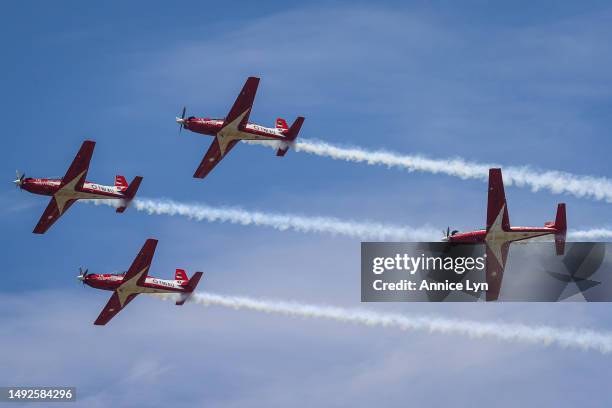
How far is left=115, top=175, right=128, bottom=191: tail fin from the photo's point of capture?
396ft

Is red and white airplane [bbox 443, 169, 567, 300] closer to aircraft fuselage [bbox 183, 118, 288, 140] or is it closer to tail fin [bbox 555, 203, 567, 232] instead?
tail fin [bbox 555, 203, 567, 232]

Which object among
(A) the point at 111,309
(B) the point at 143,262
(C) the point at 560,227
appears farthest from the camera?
(A) the point at 111,309

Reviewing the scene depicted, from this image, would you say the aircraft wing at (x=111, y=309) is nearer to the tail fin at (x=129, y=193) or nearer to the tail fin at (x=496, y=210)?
the tail fin at (x=129, y=193)

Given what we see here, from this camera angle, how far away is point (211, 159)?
123 m

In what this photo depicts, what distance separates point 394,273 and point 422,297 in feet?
8.20

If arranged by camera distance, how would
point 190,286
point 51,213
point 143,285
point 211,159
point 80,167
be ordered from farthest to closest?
point 211,159, point 51,213, point 190,286, point 143,285, point 80,167

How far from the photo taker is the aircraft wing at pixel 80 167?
11750cm

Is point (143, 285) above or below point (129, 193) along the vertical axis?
below

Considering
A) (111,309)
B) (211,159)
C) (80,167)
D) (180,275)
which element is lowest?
(111,309)

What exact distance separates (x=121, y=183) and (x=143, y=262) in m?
7.48

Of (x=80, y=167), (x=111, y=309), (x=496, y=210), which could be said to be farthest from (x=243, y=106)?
(x=496, y=210)

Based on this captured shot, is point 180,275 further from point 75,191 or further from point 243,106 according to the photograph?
point 243,106

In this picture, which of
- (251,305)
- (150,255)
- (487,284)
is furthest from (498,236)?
(150,255)

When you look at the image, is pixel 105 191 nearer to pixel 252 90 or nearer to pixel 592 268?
pixel 252 90
